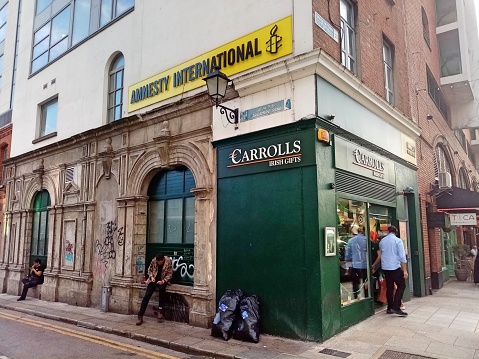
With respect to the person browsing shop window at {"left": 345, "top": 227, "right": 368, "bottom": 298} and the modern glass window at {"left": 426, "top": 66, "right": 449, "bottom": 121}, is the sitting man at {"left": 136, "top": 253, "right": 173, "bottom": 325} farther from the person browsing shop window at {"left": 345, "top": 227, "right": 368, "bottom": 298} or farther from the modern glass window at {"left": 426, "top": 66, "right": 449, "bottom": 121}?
the modern glass window at {"left": 426, "top": 66, "right": 449, "bottom": 121}

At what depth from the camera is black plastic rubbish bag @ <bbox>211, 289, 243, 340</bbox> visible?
6.98m

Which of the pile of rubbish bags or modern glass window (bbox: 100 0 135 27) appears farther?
modern glass window (bbox: 100 0 135 27)

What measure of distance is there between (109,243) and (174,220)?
246 centimetres

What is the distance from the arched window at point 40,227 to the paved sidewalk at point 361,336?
4.01 m

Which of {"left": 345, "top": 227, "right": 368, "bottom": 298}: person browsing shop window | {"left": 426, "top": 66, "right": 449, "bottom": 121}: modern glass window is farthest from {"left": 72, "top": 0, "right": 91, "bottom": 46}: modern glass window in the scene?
{"left": 426, "top": 66, "right": 449, "bottom": 121}: modern glass window

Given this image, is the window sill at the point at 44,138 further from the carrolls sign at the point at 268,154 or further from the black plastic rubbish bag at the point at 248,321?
the black plastic rubbish bag at the point at 248,321

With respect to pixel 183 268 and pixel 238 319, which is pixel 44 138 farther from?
pixel 238 319

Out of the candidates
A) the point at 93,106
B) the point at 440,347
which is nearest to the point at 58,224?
the point at 93,106

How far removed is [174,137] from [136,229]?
269 centimetres

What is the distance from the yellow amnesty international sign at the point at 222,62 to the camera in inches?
309

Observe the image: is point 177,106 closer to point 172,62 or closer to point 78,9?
point 172,62

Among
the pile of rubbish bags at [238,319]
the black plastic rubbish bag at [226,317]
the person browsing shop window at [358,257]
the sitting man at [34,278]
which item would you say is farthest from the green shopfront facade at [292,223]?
the sitting man at [34,278]

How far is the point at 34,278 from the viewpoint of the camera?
12.9 m

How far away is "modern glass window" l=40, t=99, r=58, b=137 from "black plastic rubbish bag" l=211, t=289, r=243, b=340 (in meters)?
10.8
